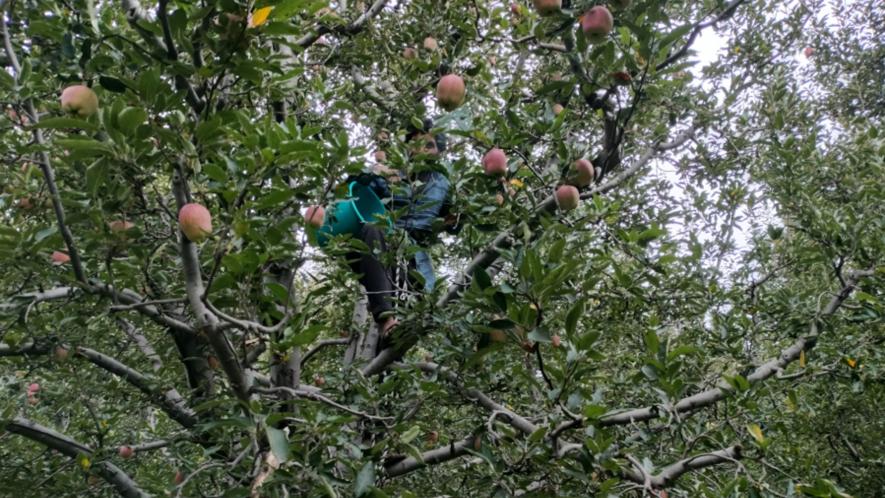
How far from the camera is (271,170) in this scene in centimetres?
176

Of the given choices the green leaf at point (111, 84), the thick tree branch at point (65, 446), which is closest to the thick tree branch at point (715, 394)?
the green leaf at point (111, 84)

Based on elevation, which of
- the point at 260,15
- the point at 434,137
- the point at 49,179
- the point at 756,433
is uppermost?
the point at 434,137

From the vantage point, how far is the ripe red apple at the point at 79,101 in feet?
5.83

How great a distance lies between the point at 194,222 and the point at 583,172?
1286mm

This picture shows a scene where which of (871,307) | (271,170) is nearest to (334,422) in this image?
(271,170)

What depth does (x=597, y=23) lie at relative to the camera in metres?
2.04

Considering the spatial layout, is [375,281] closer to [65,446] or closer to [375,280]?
[375,280]

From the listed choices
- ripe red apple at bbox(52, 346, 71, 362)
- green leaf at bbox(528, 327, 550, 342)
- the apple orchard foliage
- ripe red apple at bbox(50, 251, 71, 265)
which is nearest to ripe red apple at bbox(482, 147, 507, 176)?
the apple orchard foliage

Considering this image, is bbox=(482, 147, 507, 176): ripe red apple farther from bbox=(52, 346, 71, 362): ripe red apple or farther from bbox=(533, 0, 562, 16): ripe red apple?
bbox=(52, 346, 71, 362): ripe red apple

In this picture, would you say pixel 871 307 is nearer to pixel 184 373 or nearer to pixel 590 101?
pixel 590 101

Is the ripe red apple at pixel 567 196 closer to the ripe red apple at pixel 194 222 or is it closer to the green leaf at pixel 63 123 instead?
the ripe red apple at pixel 194 222

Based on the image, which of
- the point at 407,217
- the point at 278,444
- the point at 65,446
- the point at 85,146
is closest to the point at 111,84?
the point at 85,146

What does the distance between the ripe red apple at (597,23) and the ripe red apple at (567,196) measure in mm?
538

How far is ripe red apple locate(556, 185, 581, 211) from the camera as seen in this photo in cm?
242
